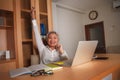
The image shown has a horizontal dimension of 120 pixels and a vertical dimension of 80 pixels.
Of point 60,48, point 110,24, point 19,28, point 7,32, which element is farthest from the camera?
point 110,24

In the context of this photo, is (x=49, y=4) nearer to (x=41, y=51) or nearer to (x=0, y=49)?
A: (x=41, y=51)

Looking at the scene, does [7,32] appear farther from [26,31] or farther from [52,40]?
[52,40]

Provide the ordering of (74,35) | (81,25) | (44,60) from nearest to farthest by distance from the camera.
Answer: (44,60) → (74,35) → (81,25)

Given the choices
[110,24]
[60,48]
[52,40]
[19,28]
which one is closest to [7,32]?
[19,28]

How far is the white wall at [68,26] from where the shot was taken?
3.67 meters

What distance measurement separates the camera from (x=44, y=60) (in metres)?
1.73

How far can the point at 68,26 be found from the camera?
404 centimetres

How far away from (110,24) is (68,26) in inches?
51.6

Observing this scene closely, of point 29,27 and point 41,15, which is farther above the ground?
point 41,15

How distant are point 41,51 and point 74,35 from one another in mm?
2572

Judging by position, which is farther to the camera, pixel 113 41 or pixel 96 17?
pixel 96 17

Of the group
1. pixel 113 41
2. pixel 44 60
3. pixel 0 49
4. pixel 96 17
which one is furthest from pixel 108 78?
pixel 96 17

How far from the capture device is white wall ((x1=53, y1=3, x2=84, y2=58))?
3.67 meters

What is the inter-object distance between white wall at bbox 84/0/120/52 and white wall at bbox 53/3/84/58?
0.79 m
